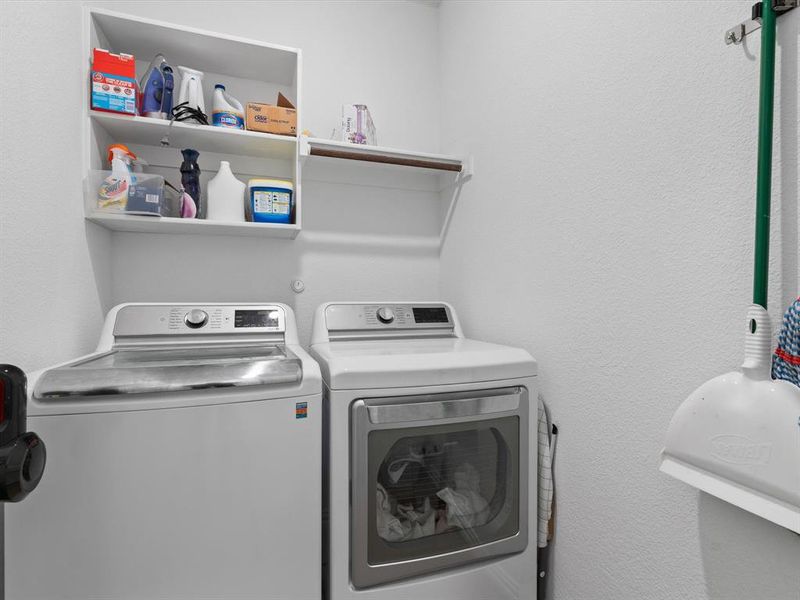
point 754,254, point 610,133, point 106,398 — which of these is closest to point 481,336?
point 610,133

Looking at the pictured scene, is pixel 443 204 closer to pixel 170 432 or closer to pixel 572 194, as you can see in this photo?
pixel 572 194

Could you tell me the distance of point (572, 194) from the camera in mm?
1263

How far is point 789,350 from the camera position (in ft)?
2.25

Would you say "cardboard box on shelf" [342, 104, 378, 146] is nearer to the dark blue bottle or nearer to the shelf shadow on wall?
the dark blue bottle

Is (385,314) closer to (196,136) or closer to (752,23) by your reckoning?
(196,136)

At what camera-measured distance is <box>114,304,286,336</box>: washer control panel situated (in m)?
1.46

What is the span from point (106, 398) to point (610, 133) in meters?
1.45

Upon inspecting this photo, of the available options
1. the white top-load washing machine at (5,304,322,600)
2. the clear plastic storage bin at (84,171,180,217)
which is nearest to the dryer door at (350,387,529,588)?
the white top-load washing machine at (5,304,322,600)

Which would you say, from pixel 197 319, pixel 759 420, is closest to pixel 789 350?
pixel 759 420

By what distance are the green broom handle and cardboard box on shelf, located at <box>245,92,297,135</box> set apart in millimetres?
1432

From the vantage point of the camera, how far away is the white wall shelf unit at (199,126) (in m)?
1.43

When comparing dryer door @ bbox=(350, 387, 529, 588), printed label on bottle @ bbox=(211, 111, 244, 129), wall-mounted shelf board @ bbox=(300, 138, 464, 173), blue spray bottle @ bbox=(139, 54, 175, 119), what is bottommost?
dryer door @ bbox=(350, 387, 529, 588)

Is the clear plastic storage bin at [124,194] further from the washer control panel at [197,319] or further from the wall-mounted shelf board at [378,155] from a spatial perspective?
the wall-mounted shelf board at [378,155]

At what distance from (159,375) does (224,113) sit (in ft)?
3.58
